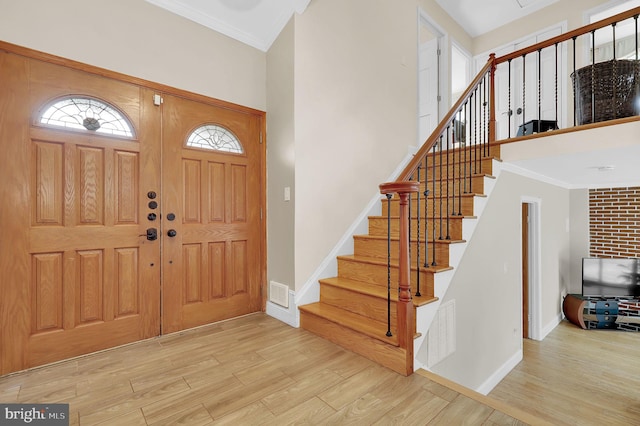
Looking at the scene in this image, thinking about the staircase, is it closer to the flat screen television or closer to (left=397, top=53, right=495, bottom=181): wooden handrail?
(left=397, top=53, right=495, bottom=181): wooden handrail

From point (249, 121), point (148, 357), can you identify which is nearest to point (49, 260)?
point (148, 357)

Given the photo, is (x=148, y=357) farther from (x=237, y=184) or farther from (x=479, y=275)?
(x=479, y=275)

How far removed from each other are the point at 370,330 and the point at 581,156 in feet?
8.09

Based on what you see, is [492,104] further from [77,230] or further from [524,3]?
[77,230]

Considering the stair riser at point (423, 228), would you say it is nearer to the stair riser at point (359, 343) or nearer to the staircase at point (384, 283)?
the staircase at point (384, 283)

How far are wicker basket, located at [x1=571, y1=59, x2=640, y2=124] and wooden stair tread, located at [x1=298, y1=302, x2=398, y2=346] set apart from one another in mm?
2498

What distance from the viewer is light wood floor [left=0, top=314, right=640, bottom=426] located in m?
1.56

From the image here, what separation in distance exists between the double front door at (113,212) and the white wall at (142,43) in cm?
13

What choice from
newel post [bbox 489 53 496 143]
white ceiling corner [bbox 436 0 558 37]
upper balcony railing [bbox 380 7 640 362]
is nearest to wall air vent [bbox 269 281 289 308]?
upper balcony railing [bbox 380 7 640 362]

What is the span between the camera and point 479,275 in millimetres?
3029

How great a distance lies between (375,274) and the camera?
2662 mm

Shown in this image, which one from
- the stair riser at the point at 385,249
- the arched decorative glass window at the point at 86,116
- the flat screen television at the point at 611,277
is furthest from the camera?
the flat screen television at the point at 611,277

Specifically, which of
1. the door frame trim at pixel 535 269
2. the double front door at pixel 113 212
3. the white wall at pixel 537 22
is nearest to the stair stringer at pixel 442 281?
the double front door at pixel 113 212

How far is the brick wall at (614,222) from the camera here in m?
4.95
